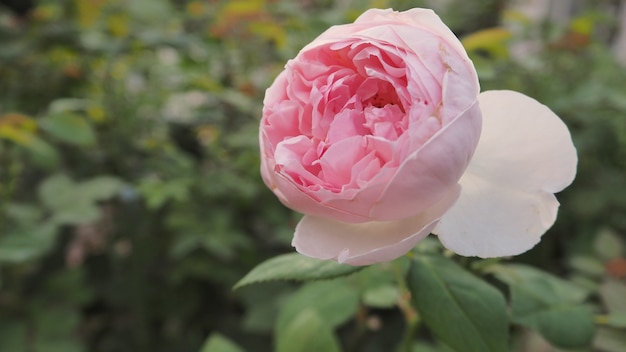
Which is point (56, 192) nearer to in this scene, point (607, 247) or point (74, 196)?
point (74, 196)

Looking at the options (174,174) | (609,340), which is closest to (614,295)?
(609,340)

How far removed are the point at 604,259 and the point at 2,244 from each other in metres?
0.70

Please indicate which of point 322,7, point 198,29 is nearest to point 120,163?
point 198,29

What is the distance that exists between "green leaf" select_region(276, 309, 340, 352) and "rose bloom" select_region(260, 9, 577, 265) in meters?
0.21

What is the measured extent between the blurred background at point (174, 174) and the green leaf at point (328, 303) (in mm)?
19

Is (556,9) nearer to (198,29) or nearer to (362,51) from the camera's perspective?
(198,29)

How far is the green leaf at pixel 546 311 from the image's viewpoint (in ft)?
1.27

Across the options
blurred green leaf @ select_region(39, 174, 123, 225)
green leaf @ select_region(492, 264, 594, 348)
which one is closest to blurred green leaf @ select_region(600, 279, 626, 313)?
green leaf @ select_region(492, 264, 594, 348)

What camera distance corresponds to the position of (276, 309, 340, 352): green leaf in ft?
1.60

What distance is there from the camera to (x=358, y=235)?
0.30 metres

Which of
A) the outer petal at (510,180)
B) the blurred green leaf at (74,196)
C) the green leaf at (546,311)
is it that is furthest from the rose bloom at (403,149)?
the blurred green leaf at (74,196)

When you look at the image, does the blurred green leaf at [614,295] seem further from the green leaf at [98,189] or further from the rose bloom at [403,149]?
the green leaf at [98,189]

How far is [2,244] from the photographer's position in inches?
26.3

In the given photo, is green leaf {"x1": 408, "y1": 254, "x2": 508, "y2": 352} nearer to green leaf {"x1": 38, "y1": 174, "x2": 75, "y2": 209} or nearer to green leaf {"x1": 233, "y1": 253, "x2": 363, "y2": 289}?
green leaf {"x1": 233, "y1": 253, "x2": 363, "y2": 289}
